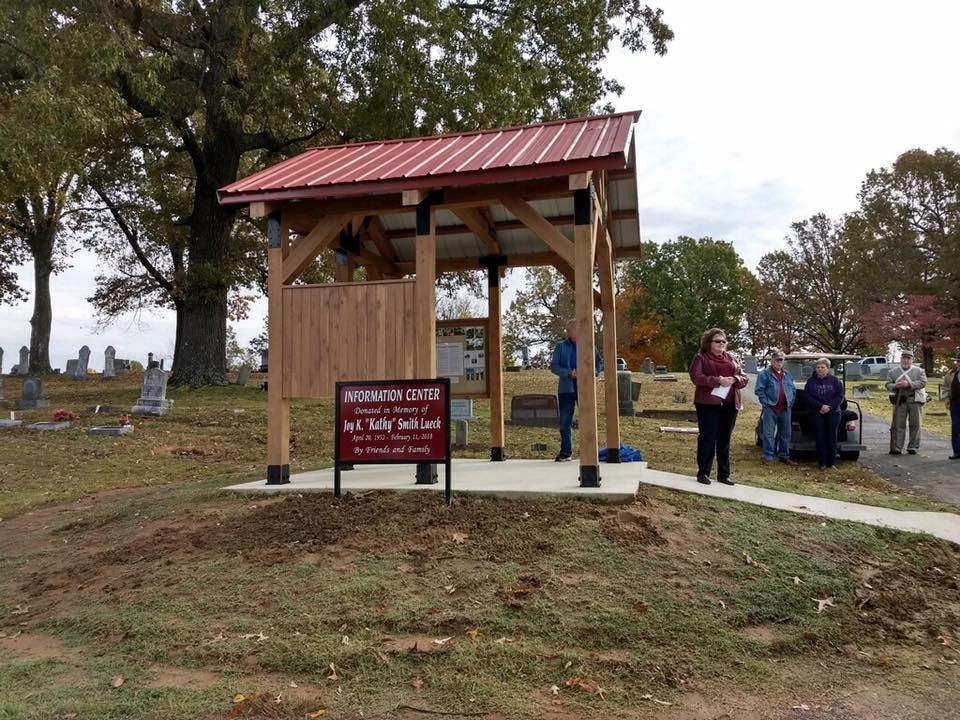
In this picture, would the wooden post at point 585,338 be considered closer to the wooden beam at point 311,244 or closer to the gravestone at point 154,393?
the wooden beam at point 311,244

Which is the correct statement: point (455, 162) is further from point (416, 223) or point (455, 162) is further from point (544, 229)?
point (544, 229)

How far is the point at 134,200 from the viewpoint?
25.3m

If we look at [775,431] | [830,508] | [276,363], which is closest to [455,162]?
[276,363]

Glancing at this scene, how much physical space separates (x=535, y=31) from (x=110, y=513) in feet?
57.7

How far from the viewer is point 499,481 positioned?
7.11 m

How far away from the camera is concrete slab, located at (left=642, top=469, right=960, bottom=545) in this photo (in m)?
6.20

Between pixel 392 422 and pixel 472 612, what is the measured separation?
8.25ft

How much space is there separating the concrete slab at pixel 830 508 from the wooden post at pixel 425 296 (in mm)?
2502

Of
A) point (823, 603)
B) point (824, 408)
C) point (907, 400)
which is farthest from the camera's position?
point (907, 400)

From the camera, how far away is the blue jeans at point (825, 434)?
11141 mm

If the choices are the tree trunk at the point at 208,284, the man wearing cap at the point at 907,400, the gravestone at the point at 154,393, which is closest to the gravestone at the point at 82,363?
the tree trunk at the point at 208,284

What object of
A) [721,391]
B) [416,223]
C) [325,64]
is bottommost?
[721,391]

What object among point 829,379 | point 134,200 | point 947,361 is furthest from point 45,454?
point 947,361

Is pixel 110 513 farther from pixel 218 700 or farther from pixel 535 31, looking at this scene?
pixel 535 31
